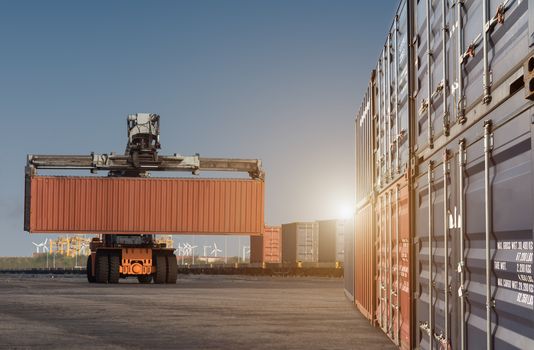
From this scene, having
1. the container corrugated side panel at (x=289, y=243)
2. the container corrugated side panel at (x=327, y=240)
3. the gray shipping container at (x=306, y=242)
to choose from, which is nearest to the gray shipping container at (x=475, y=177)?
the container corrugated side panel at (x=327, y=240)

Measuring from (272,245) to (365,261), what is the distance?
60.4 meters

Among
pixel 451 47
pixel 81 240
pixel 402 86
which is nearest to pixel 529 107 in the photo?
pixel 451 47

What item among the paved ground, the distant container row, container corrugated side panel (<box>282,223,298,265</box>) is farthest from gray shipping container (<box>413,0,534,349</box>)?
container corrugated side panel (<box>282,223,298,265</box>)

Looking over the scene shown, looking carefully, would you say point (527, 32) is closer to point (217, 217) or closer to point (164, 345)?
point (164, 345)

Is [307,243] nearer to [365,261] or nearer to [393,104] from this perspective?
[365,261]

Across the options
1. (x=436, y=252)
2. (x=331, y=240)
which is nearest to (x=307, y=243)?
(x=331, y=240)

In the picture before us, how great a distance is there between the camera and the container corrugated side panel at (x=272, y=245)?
73.2 m

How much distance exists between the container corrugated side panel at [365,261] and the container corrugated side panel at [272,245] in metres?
56.7

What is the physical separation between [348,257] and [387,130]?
9.61 metres

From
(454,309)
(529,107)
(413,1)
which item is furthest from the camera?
(413,1)

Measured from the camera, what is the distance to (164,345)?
11.0 m

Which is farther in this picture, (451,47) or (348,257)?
(348,257)

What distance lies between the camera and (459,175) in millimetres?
5883

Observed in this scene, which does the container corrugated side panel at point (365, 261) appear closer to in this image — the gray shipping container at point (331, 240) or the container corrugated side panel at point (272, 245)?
the gray shipping container at point (331, 240)
